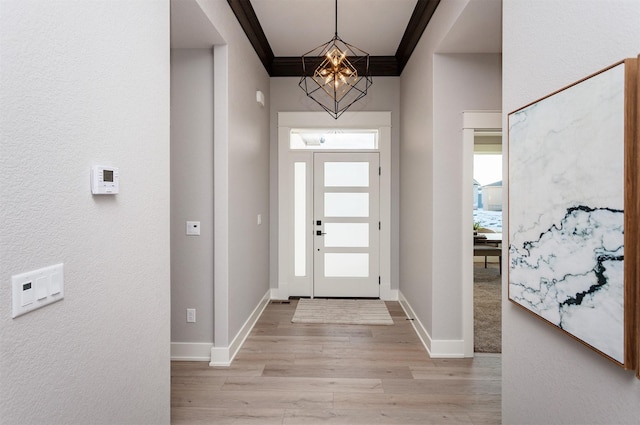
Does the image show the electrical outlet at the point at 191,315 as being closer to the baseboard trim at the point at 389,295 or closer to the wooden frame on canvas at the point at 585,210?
→ the wooden frame on canvas at the point at 585,210

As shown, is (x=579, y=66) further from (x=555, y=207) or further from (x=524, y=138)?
(x=555, y=207)

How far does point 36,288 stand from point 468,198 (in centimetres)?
283

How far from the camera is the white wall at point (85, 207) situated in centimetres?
95

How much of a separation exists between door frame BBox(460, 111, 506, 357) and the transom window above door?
181cm

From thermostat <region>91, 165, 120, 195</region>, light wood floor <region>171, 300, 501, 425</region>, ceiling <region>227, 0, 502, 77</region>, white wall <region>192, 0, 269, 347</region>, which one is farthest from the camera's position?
white wall <region>192, 0, 269, 347</region>

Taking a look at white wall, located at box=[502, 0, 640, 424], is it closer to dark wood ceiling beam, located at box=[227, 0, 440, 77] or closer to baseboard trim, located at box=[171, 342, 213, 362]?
dark wood ceiling beam, located at box=[227, 0, 440, 77]

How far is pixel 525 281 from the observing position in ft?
4.83

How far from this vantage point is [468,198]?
9.68 ft

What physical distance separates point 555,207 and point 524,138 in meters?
0.36

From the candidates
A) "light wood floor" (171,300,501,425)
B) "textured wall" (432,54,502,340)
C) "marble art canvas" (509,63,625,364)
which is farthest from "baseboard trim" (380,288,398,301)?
"marble art canvas" (509,63,625,364)

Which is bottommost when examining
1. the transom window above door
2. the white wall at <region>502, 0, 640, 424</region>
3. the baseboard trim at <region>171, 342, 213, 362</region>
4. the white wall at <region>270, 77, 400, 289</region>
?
the baseboard trim at <region>171, 342, 213, 362</region>

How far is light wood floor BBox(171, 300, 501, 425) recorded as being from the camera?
2123mm

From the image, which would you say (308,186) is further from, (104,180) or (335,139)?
(104,180)

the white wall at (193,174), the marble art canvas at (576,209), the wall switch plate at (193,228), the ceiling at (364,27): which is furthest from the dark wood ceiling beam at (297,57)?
the marble art canvas at (576,209)
